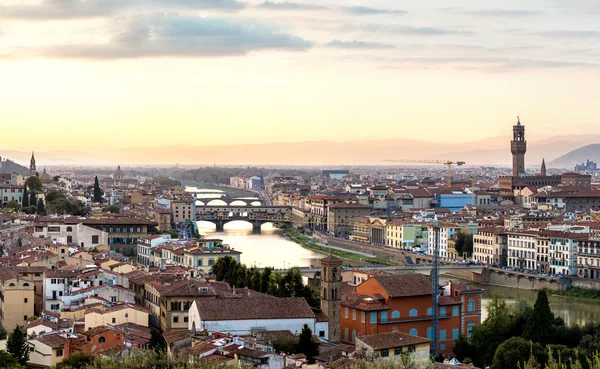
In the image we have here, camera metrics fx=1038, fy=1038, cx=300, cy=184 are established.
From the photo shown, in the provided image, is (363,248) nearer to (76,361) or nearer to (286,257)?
(286,257)

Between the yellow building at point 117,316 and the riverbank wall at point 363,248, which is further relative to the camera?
the riverbank wall at point 363,248

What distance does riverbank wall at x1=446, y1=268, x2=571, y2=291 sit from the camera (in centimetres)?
2658

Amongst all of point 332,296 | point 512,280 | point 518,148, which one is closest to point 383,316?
point 332,296

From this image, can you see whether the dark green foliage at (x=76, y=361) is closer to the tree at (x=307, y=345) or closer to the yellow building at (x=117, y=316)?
the yellow building at (x=117, y=316)

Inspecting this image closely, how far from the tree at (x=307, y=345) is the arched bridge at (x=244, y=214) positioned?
1335 inches

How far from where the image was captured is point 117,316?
14.0m

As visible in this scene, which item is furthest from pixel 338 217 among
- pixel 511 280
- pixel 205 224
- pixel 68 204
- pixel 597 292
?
pixel 597 292

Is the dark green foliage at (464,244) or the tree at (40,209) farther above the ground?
the tree at (40,209)

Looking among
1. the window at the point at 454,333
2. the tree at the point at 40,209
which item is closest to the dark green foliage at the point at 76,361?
the window at the point at 454,333

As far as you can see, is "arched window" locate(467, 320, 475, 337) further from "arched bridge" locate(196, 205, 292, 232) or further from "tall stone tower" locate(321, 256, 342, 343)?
"arched bridge" locate(196, 205, 292, 232)

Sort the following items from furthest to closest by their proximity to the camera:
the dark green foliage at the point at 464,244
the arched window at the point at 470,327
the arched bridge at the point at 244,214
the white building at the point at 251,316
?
the arched bridge at the point at 244,214, the dark green foliage at the point at 464,244, the arched window at the point at 470,327, the white building at the point at 251,316

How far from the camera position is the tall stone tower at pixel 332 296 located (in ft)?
48.5

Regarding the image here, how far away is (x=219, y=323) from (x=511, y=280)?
15658 millimetres

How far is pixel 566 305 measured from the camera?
23750 mm
